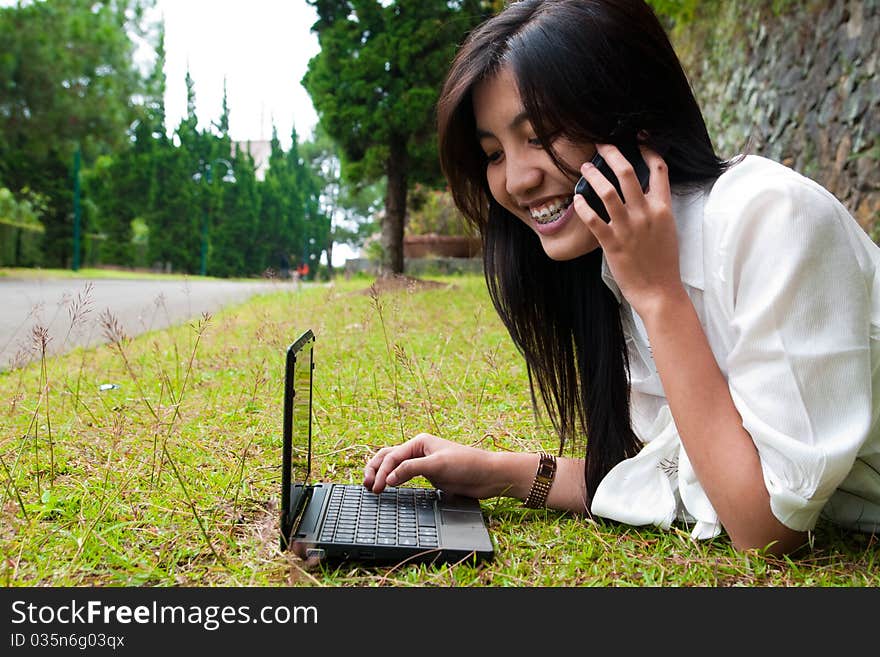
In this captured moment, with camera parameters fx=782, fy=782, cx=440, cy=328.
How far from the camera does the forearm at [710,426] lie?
1336 mm

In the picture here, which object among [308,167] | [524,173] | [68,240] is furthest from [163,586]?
[308,167]

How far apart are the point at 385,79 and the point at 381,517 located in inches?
337

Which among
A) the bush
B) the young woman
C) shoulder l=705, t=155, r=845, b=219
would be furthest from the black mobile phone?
the bush

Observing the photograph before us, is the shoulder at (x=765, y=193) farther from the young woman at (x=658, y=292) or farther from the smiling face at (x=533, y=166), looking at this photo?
the smiling face at (x=533, y=166)

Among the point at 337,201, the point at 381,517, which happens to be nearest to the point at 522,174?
the point at 381,517

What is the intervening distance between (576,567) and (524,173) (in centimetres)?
75

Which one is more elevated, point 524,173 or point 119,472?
point 524,173

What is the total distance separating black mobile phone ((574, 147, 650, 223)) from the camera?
142 cm

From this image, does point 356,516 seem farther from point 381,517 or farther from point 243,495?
point 243,495

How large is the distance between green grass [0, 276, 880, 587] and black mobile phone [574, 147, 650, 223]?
65 centimetres

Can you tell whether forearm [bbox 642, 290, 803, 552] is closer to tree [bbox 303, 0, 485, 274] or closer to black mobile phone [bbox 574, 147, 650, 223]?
black mobile phone [bbox 574, 147, 650, 223]

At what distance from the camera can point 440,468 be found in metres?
1.67
